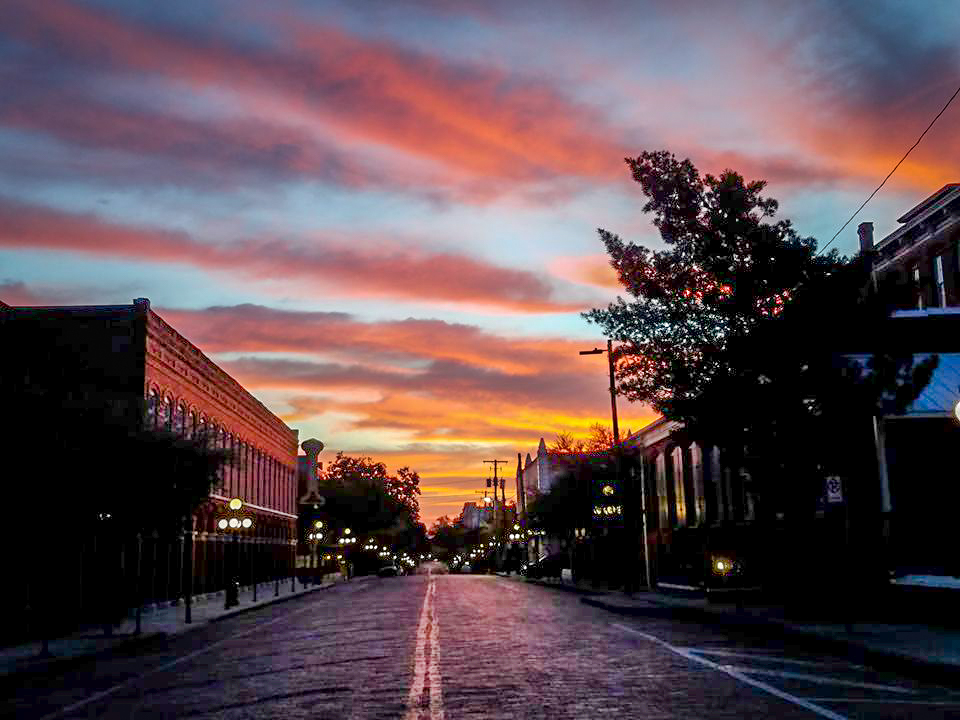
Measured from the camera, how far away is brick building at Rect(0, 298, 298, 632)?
27.9 meters

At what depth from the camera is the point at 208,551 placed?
49.2 m

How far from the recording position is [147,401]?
30094mm

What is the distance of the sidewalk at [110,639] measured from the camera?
61.0 ft

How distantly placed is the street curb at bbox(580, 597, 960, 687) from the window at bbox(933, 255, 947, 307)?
1543 centimetres

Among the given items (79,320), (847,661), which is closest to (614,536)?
(79,320)

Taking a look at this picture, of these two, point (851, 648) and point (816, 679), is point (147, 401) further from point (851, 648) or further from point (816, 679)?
point (816, 679)

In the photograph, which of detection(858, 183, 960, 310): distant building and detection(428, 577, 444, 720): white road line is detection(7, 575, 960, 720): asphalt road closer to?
detection(428, 577, 444, 720): white road line

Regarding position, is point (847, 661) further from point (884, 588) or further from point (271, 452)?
point (271, 452)

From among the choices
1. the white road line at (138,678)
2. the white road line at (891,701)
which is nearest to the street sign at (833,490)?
the white road line at (891,701)

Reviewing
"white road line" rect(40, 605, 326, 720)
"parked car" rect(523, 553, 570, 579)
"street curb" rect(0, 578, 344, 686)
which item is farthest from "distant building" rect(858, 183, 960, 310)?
"parked car" rect(523, 553, 570, 579)

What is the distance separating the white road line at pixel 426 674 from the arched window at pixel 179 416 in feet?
64.2

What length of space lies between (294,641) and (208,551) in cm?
2809

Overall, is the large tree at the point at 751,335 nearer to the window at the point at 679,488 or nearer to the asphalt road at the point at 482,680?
the asphalt road at the point at 482,680

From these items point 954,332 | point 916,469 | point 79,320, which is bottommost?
point 916,469
